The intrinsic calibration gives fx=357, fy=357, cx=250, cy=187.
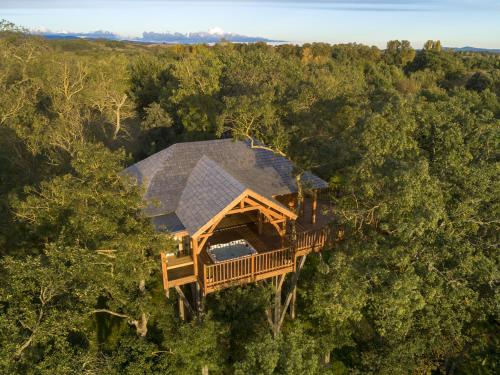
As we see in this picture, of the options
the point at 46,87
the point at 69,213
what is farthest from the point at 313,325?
the point at 46,87

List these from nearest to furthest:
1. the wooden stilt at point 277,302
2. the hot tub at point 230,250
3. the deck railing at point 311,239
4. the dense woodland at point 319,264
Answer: the dense woodland at point 319,264 < the hot tub at point 230,250 < the deck railing at point 311,239 < the wooden stilt at point 277,302

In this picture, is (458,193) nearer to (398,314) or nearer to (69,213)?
(398,314)

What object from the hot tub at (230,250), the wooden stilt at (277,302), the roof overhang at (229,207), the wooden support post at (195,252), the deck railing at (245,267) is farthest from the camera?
the wooden stilt at (277,302)

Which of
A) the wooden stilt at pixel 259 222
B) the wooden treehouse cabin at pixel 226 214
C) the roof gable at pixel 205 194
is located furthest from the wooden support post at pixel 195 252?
the wooden stilt at pixel 259 222

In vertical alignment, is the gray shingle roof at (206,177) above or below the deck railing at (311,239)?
above

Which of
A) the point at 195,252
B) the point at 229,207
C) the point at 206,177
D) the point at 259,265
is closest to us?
the point at 229,207

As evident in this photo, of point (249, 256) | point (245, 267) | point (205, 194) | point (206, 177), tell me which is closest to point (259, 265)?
point (245, 267)

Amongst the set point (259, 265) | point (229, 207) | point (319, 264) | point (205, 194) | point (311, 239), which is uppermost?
point (229, 207)

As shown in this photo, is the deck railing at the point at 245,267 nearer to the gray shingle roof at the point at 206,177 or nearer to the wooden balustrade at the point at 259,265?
the wooden balustrade at the point at 259,265

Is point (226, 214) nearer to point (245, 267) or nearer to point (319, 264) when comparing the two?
point (245, 267)
